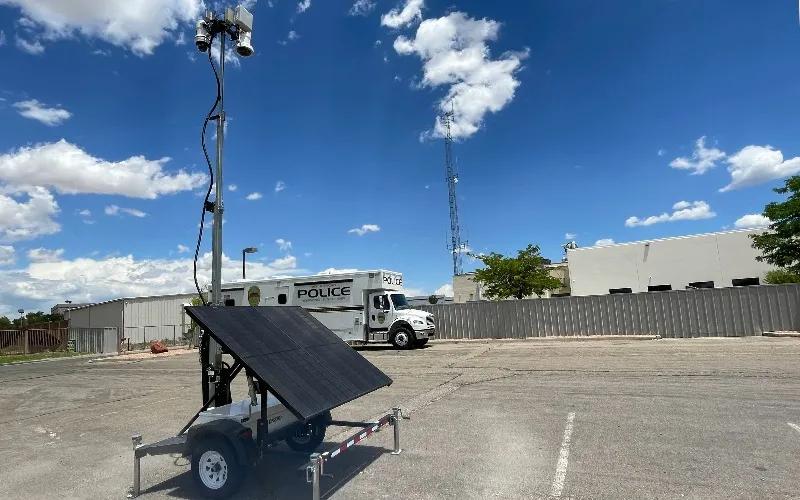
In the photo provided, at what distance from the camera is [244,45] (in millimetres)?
7969

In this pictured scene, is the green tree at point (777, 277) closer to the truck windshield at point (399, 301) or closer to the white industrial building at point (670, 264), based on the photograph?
the white industrial building at point (670, 264)

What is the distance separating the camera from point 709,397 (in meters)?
9.36

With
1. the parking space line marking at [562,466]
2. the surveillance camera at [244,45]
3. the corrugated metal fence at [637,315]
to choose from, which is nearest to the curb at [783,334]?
the corrugated metal fence at [637,315]

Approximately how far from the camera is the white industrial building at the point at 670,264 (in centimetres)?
4372

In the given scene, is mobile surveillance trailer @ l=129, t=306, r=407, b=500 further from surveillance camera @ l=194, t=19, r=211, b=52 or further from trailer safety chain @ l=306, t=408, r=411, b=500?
surveillance camera @ l=194, t=19, r=211, b=52

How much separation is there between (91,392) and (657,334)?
78.7 ft

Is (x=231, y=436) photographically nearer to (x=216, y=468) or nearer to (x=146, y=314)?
(x=216, y=468)

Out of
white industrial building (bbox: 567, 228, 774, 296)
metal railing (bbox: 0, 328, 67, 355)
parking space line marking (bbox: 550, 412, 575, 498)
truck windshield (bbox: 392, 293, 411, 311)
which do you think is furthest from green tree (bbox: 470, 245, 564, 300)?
parking space line marking (bbox: 550, 412, 575, 498)

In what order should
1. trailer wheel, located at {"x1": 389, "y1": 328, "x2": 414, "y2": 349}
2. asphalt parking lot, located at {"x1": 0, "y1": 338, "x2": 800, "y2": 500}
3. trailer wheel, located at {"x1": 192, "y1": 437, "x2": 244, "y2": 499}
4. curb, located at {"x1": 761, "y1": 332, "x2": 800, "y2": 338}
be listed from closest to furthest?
trailer wheel, located at {"x1": 192, "y1": 437, "x2": 244, "y2": 499}, asphalt parking lot, located at {"x1": 0, "y1": 338, "x2": 800, "y2": 500}, curb, located at {"x1": 761, "y1": 332, "x2": 800, "y2": 338}, trailer wheel, located at {"x1": 389, "y1": 328, "x2": 414, "y2": 349}

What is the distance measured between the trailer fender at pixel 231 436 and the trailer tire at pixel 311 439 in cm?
148

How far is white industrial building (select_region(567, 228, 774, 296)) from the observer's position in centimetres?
4372

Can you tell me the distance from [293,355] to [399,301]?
58.9 feet

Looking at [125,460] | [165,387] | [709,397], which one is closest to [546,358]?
[709,397]

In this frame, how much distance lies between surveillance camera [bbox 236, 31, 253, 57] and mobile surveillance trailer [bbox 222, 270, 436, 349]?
15207mm
